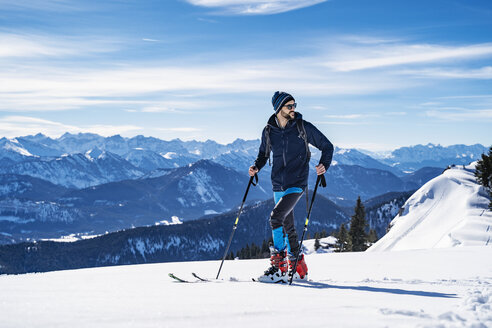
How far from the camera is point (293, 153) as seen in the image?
26.8 feet

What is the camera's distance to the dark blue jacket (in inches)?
321

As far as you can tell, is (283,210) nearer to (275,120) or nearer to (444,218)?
(275,120)

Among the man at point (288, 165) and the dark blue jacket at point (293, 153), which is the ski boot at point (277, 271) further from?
the dark blue jacket at point (293, 153)

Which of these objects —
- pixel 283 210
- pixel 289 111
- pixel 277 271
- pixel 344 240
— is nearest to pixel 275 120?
pixel 289 111

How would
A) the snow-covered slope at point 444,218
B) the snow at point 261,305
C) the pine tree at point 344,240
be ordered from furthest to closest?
the pine tree at point 344,240 → the snow-covered slope at point 444,218 → the snow at point 261,305

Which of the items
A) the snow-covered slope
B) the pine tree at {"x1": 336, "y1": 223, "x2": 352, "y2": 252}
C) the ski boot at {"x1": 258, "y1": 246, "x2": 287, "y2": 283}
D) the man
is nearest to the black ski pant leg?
the man

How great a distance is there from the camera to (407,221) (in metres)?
70.7

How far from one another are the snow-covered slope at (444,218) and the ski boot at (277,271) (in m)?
32.9

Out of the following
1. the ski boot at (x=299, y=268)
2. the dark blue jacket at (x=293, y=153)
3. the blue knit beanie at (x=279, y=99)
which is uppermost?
the blue knit beanie at (x=279, y=99)

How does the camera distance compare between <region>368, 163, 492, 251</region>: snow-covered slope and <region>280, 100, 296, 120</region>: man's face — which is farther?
<region>368, 163, 492, 251</region>: snow-covered slope

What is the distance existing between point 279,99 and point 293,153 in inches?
45.1

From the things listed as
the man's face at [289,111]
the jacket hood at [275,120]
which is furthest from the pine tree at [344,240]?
the man's face at [289,111]

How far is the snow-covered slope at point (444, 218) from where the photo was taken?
40.8m

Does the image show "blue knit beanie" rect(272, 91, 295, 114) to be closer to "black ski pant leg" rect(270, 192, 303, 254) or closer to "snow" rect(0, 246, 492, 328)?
"black ski pant leg" rect(270, 192, 303, 254)
